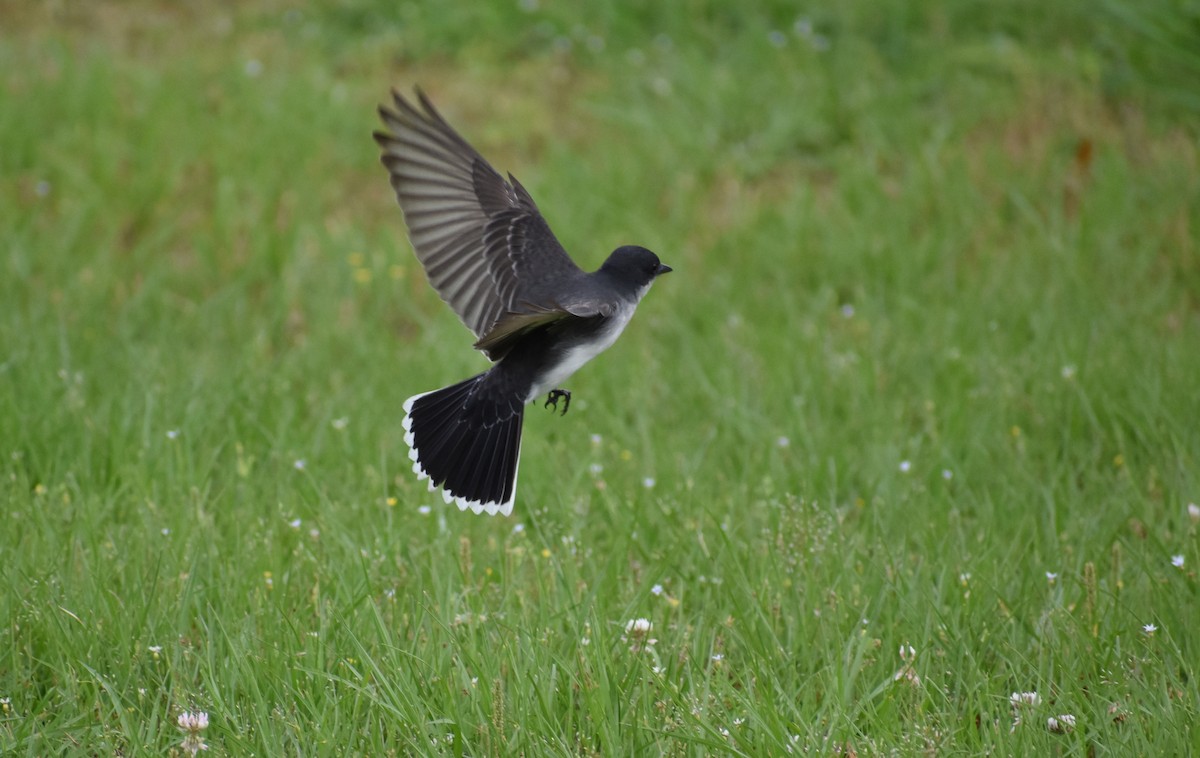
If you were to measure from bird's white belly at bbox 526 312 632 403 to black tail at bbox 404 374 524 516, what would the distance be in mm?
123

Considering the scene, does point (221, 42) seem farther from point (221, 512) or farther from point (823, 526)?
point (823, 526)

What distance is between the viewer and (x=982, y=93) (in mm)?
7820

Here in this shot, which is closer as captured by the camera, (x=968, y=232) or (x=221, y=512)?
(x=221, y=512)

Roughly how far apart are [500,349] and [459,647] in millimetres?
819

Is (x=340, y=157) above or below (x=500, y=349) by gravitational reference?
below

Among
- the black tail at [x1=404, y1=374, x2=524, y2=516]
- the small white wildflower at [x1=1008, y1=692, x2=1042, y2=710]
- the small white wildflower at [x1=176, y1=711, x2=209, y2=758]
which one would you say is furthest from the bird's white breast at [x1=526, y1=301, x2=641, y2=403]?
the small white wildflower at [x1=1008, y1=692, x2=1042, y2=710]

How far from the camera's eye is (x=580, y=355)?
3.43 m

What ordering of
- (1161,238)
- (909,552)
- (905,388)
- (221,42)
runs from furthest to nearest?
(221,42), (1161,238), (905,388), (909,552)

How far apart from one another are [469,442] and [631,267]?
0.65 m

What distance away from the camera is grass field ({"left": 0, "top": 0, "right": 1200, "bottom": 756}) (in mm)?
3264

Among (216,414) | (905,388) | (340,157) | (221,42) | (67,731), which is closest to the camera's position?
(67,731)

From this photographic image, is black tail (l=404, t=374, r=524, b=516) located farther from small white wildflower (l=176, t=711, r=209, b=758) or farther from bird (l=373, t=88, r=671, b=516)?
small white wildflower (l=176, t=711, r=209, b=758)

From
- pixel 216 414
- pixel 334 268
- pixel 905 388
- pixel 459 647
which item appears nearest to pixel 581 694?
pixel 459 647

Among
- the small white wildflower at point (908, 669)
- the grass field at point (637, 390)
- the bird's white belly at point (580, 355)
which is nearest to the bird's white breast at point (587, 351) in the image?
the bird's white belly at point (580, 355)
